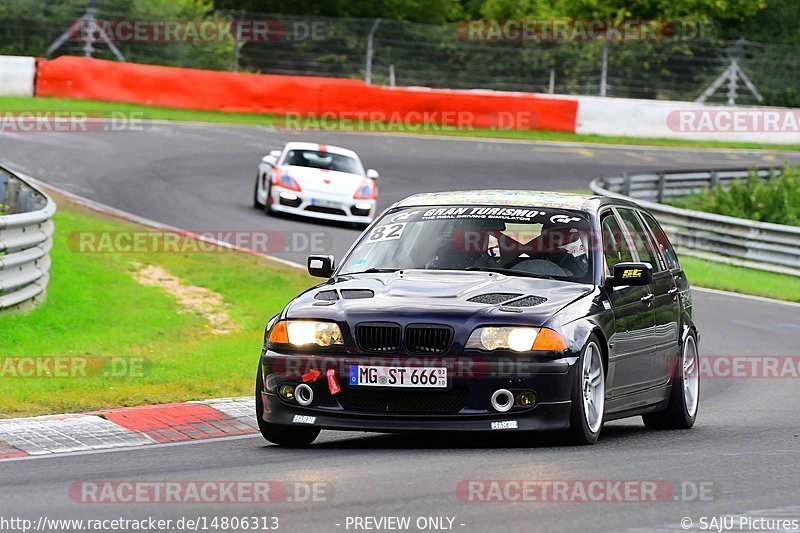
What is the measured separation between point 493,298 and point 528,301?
7.8 inches

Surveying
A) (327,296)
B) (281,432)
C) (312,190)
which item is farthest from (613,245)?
(312,190)

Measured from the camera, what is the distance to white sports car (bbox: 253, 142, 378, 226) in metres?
25.9

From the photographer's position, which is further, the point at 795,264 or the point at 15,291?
the point at 795,264

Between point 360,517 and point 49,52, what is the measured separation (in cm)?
3740

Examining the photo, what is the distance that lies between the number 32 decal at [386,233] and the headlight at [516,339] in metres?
1.67

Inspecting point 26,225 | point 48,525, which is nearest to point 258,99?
point 26,225

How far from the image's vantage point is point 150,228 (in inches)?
916

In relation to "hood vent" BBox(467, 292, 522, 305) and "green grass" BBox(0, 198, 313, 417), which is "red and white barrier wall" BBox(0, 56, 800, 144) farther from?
"hood vent" BBox(467, 292, 522, 305)

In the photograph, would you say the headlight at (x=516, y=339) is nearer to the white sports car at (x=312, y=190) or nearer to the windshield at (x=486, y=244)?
the windshield at (x=486, y=244)

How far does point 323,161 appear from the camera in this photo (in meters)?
27.0

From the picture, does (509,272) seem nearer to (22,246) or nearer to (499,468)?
(499,468)

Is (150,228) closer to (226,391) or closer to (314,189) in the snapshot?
(314,189)

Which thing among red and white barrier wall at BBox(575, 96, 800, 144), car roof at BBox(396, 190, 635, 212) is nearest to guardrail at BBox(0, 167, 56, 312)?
car roof at BBox(396, 190, 635, 212)

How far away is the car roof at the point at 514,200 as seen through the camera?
32.4 ft
